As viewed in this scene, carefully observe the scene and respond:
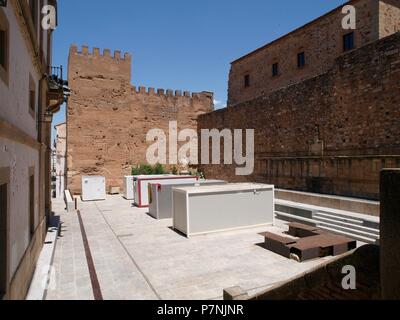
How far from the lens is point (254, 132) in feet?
60.1

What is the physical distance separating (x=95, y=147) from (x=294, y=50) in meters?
15.1

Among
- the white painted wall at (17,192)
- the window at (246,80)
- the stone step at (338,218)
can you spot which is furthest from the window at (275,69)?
the white painted wall at (17,192)

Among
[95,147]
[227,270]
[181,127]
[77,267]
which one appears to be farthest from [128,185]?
[227,270]

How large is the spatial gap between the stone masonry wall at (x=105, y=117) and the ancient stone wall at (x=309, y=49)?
7840mm

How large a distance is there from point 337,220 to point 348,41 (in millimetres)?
12288

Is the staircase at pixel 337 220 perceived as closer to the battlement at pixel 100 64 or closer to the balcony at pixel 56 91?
the balcony at pixel 56 91

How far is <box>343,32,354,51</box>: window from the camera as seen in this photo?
16853 millimetres

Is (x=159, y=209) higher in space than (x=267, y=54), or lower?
lower

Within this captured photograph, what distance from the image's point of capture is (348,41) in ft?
56.0

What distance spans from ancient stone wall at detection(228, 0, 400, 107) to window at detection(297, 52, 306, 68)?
173 millimetres

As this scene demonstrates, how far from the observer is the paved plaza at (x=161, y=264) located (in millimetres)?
5309

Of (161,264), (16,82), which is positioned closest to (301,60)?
(161,264)

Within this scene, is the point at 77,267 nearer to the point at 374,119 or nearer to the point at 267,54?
the point at 374,119

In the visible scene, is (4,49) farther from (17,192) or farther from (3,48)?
(17,192)
